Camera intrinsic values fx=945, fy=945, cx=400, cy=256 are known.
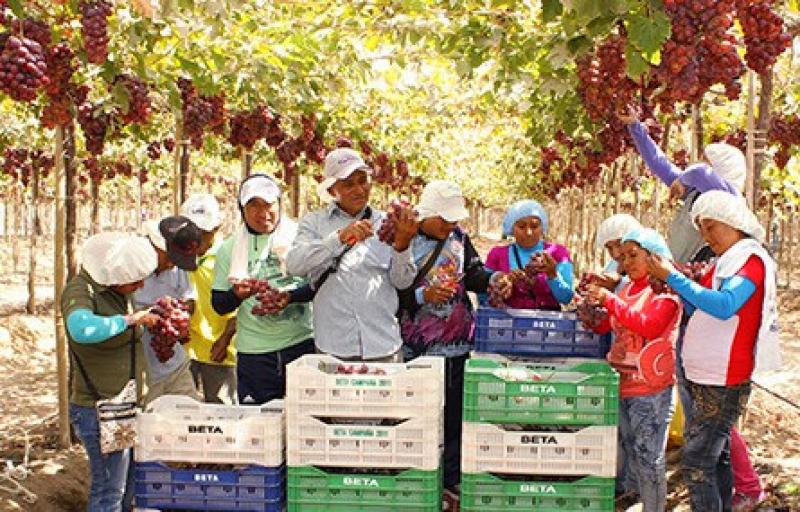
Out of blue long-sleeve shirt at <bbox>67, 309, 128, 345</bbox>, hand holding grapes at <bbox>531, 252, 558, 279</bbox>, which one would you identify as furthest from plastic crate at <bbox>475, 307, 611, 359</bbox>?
blue long-sleeve shirt at <bbox>67, 309, 128, 345</bbox>

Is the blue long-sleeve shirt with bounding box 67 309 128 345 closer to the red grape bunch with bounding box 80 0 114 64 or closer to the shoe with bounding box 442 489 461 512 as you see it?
the red grape bunch with bounding box 80 0 114 64

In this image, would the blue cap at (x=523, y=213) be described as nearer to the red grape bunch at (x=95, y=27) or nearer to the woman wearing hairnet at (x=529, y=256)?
the woman wearing hairnet at (x=529, y=256)

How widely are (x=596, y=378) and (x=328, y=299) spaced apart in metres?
1.36

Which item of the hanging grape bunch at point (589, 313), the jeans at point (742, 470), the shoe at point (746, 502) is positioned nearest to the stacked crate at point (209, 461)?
the hanging grape bunch at point (589, 313)

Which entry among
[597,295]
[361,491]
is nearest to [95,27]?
[361,491]

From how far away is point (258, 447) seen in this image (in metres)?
4.02

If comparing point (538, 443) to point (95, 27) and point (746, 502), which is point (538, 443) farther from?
point (95, 27)

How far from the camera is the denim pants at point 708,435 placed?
4.29 metres

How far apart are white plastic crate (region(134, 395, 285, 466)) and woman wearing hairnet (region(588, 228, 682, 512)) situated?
5.57 ft

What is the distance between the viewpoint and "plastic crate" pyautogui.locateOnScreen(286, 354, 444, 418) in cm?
398

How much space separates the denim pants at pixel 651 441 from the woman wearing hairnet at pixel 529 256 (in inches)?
35.4

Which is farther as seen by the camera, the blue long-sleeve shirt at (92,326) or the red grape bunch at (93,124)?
the red grape bunch at (93,124)

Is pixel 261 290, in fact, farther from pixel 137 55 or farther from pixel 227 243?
pixel 137 55

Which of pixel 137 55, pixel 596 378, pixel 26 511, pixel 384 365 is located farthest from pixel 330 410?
pixel 137 55
